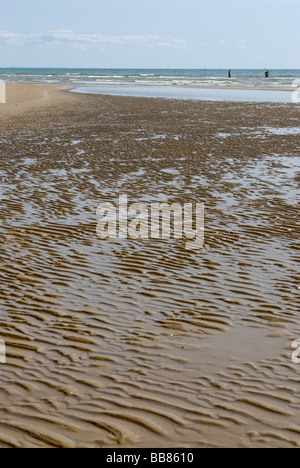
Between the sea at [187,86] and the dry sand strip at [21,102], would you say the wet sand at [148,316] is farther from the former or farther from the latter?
the sea at [187,86]

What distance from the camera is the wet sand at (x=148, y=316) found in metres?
3.91

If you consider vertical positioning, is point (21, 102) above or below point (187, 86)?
below

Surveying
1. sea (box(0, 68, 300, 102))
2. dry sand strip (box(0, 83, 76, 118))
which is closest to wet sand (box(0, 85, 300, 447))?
dry sand strip (box(0, 83, 76, 118))

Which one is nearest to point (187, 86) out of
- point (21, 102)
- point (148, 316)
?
point (21, 102)

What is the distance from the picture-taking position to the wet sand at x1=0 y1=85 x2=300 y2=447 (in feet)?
12.8

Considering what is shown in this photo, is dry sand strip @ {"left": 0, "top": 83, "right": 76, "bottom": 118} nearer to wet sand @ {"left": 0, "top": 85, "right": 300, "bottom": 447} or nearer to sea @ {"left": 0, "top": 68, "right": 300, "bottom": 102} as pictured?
sea @ {"left": 0, "top": 68, "right": 300, "bottom": 102}

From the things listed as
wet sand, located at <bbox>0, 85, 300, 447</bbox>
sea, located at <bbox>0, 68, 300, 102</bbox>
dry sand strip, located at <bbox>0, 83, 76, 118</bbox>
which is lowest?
wet sand, located at <bbox>0, 85, 300, 447</bbox>

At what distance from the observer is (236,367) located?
182 inches

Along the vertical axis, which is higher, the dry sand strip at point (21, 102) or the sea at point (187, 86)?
the sea at point (187, 86)

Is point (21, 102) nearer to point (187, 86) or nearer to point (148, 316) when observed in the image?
point (148, 316)

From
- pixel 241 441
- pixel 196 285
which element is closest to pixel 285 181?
pixel 196 285

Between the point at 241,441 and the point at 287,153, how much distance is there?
44.0 feet

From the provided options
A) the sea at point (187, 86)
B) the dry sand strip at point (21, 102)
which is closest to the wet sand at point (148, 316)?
the dry sand strip at point (21, 102)

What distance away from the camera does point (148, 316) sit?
5609 millimetres
